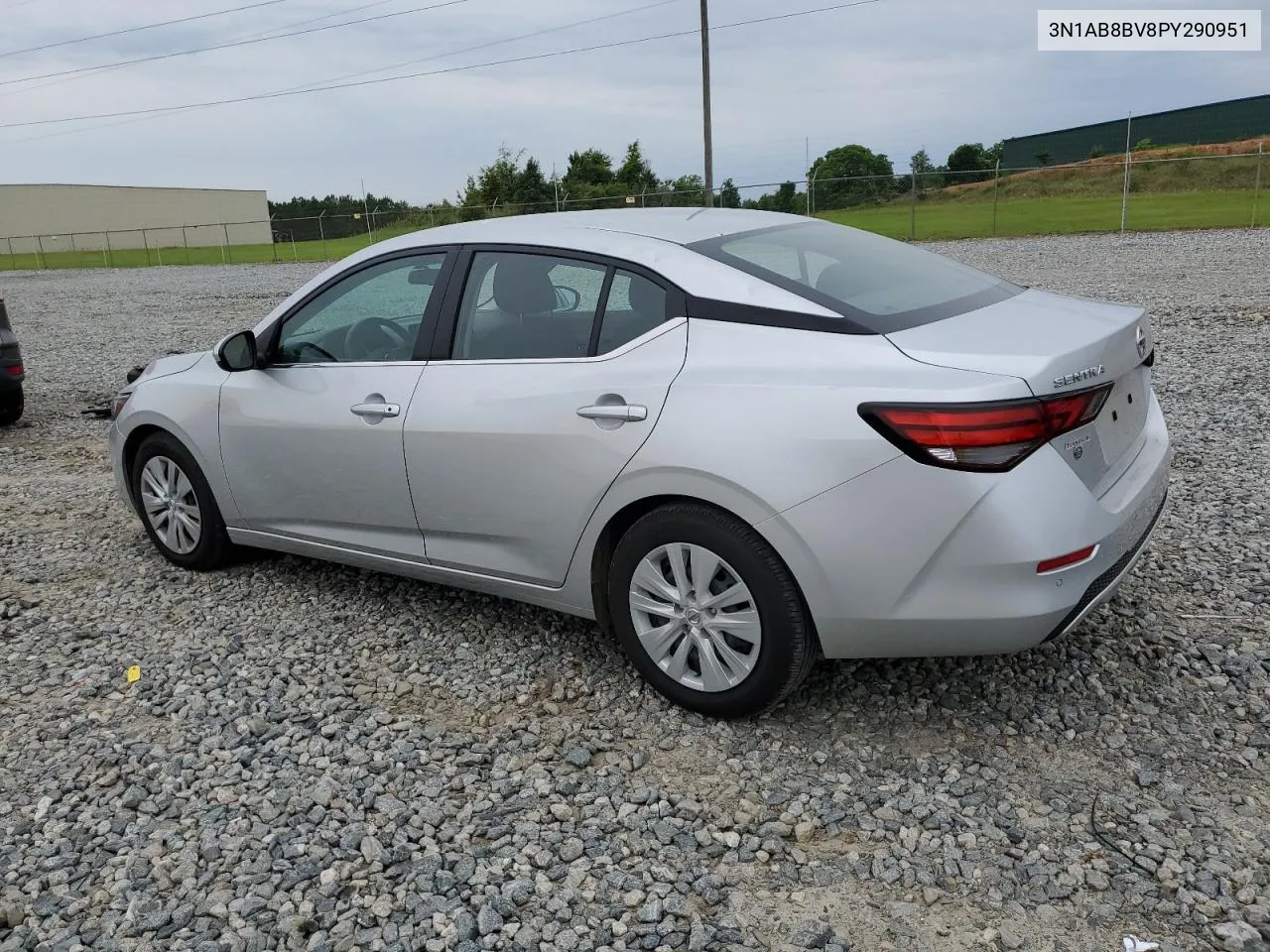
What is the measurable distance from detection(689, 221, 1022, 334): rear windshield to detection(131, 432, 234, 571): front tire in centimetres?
275

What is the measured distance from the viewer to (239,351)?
4.47 meters

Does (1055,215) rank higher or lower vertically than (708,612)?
higher

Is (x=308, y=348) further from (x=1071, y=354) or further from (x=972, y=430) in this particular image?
(x=1071, y=354)

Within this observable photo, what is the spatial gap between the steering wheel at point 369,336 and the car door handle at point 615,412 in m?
1.12

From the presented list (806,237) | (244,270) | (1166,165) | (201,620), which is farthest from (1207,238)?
(244,270)

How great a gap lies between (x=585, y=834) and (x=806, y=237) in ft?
7.56

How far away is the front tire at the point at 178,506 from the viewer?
486cm

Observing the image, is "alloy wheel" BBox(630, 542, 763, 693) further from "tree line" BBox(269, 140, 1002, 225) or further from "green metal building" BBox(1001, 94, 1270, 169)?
"green metal building" BBox(1001, 94, 1270, 169)

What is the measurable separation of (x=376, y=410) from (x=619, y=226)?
1.16 meters

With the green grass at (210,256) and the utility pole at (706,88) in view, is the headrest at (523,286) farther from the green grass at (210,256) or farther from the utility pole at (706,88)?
the green grass at (210,256)

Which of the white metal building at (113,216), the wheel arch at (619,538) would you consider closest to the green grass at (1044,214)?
the wheel arch at (619,538)

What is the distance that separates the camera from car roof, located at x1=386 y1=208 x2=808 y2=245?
12.2 ft

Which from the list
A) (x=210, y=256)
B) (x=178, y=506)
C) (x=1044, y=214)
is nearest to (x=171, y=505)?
(x=178, y=506)

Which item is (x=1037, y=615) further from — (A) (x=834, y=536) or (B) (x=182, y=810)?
(B) (x=182, y=810)
